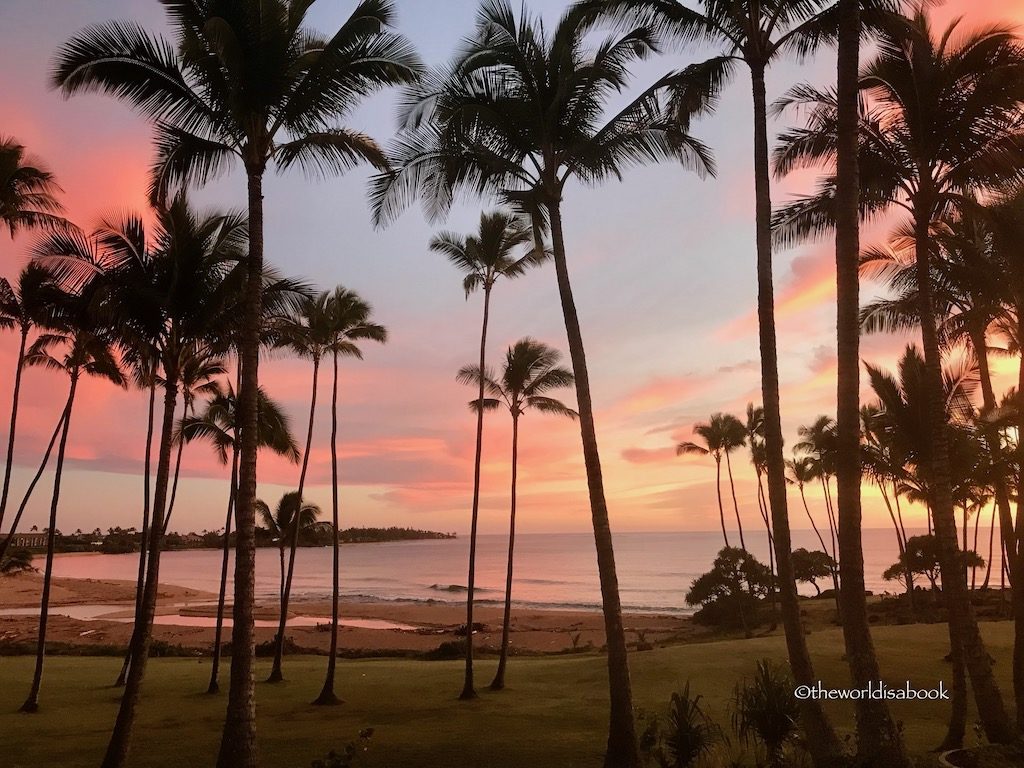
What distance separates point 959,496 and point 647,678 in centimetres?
938

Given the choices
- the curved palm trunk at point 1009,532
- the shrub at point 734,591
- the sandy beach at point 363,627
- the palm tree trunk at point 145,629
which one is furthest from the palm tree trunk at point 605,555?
the shrub at point 734,591

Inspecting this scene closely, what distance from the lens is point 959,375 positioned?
16797mm

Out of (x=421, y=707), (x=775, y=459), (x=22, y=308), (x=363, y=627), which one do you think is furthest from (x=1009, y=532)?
(x=363, y=627)

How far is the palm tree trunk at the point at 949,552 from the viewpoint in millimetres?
9828

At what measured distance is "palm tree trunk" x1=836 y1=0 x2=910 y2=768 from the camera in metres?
7.47

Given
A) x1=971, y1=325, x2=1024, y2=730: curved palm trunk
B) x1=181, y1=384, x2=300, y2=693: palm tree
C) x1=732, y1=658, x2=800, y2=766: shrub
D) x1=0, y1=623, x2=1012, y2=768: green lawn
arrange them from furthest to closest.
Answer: x1=181, y1=384, x2=300, y2=693: palm tree, x1=0, y1=623, x2=1012, y2=768: green lawn, x1=971, y1=325, x2=1024, y2=730: curved palm trunk, x1=732, y1=658, x2=800, y2=766: shrub

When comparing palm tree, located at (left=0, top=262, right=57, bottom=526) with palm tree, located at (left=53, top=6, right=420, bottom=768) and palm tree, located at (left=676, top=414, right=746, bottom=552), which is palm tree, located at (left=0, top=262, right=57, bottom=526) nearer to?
palm tree, located at (left=53, top=6, right=420, bottom=768)

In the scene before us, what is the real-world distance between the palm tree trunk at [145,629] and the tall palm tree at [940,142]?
490 inches

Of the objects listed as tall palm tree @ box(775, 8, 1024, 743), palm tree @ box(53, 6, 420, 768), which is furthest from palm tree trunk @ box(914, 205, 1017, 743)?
palm tree @ box(53, 6, 420, 768)

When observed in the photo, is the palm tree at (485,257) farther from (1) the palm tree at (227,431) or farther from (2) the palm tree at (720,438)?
(2) the palm tree at (720,438)

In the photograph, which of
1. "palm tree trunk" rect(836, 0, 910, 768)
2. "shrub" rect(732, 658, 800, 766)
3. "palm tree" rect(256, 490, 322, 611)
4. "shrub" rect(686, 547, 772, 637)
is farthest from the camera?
"shrub" rect(686, 547, 772, 637)

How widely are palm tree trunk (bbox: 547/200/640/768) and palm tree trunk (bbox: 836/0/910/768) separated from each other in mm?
3231

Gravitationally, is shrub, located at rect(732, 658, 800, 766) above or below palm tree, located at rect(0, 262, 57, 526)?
below

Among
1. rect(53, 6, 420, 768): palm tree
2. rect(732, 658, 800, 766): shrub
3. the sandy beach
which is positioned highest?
rect(53, 6, 420, 768): palm tree
